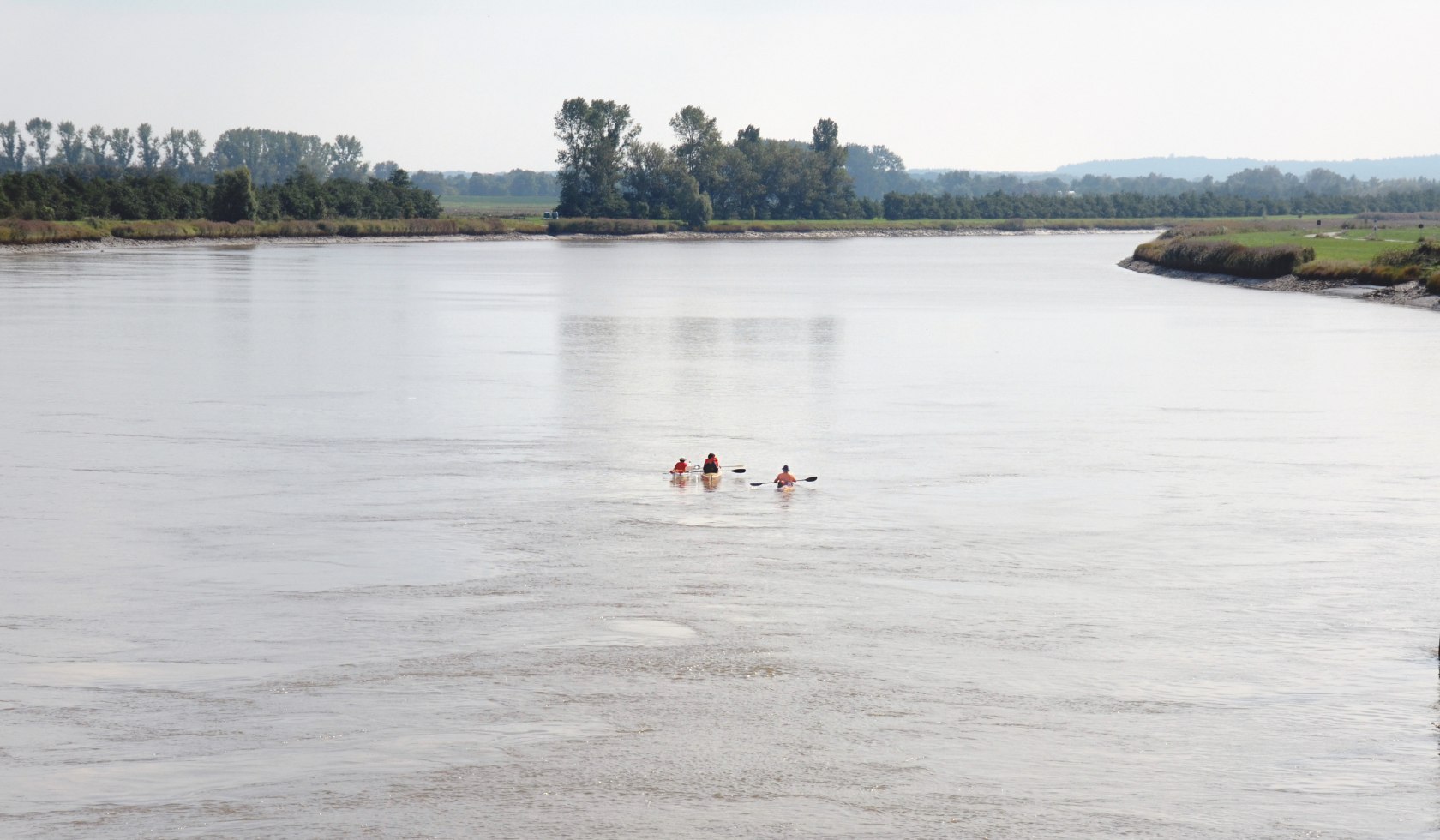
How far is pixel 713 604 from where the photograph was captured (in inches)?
733

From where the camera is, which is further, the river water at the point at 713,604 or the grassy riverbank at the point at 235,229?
the grassy riverbank at the point at 235,229

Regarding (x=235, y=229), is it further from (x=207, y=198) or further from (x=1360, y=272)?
(x=1360, y=272)

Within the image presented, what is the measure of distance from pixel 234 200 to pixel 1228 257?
101128 millimetres

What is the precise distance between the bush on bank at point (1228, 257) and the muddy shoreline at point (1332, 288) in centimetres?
48

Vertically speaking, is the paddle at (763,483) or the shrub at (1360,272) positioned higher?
the shrub at (1360,272)

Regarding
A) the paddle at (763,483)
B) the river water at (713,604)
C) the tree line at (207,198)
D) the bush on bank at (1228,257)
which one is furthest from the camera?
the tree line at (207,198)

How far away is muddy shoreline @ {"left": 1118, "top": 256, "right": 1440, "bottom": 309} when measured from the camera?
73.7m

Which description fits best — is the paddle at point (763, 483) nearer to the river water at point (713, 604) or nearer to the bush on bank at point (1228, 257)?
the river water at point (713, 604)

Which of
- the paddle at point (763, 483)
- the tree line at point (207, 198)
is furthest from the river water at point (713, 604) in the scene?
the tree line at point (207, 198)

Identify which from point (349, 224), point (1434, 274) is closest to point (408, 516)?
point (1434, 274)

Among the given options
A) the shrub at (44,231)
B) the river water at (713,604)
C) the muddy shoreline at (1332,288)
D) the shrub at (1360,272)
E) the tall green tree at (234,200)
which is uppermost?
the tall green tree at (234,200)

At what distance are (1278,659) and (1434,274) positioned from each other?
6417 centimetres

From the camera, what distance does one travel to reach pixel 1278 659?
657 inches

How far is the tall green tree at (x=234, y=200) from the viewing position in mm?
159125
